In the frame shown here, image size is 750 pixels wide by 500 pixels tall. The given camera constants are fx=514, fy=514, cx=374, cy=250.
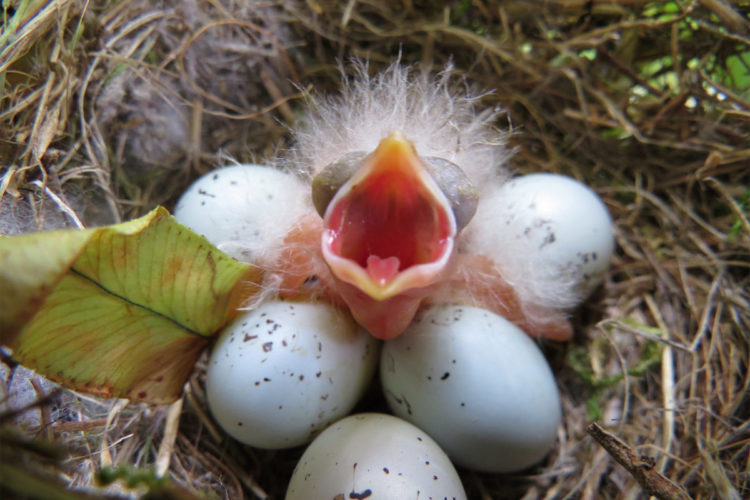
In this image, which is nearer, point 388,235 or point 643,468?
point 643,468

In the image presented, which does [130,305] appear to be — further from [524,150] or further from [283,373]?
[524,150]

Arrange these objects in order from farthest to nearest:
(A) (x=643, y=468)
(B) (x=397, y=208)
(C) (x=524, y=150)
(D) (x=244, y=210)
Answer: (C) (x=524, y=150)
(D) (x=244, y=210)
(B) (x=397, y=208)
(A) (x=643, y=468)

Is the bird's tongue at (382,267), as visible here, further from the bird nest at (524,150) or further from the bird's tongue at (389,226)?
the bird nest at (524,150)

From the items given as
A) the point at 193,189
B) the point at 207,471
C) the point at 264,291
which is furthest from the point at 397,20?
the point at 207,471

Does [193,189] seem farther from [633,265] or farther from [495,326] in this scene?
[633,265]

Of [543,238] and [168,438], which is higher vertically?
[543,238]

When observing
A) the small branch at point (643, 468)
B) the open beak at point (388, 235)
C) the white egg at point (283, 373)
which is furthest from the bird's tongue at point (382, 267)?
the small branch at point (643, 468)

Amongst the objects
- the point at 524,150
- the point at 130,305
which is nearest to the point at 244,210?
the point at 130,305
